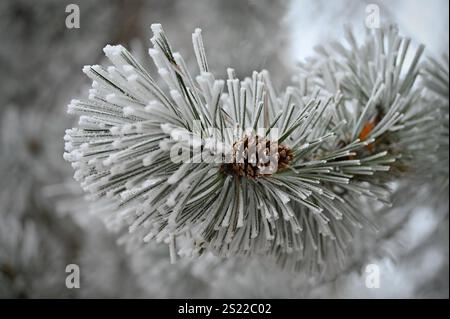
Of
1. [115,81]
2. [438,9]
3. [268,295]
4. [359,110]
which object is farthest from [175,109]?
[438,9]

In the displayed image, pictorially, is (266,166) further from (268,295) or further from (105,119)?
(268,295)

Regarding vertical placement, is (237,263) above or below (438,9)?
below

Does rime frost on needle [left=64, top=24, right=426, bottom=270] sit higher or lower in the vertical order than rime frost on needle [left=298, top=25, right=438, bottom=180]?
lower

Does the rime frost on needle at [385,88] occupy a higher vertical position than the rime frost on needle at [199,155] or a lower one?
higher

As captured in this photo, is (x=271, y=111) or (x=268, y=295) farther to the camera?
(x=268, y=295)

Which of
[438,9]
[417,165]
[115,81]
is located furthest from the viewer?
[438,9]

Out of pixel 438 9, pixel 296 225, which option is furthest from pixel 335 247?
pixel 438 9

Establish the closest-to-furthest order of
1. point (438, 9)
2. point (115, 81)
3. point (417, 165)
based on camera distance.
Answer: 1. point (115, 81)
2. point (417, 165)
3. point (438, 9)

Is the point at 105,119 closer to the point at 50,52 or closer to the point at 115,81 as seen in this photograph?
the point at 115,81
